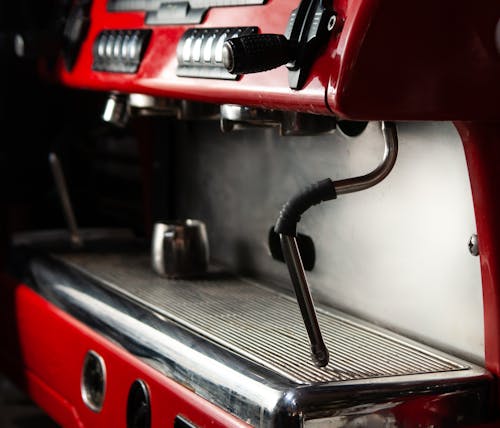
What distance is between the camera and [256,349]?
1372 millimetres

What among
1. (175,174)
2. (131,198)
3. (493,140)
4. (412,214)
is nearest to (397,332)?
(412,214)

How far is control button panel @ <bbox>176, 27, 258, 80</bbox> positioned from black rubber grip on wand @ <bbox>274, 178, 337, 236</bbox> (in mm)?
216

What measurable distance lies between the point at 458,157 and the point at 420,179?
9 centimetres

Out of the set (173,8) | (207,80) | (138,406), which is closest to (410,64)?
(207,80)

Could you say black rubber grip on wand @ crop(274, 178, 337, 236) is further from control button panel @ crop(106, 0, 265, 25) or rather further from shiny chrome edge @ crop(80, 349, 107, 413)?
shiny chrome edge @ crop(80, 349, 107, 413)

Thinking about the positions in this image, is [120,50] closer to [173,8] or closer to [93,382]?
[173,8]

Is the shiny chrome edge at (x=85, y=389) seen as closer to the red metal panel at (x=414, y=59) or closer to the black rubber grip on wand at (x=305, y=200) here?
the black rubber grip on wand at (x=305, y=200)

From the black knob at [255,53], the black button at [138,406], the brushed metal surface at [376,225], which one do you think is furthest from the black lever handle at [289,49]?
the black button at [138,406]

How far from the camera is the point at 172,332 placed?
148 centimetres

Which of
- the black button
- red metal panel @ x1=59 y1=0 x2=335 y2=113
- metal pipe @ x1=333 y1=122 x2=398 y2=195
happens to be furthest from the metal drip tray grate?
red metal panel @ x1=59 y1=0 x2=335 y2=113

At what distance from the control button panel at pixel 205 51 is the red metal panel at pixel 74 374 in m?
0.46

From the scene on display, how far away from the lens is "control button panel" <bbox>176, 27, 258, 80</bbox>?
4.35 ft

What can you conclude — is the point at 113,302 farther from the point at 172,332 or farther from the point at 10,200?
the point at 10,200

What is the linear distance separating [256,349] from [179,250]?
0.53 m
